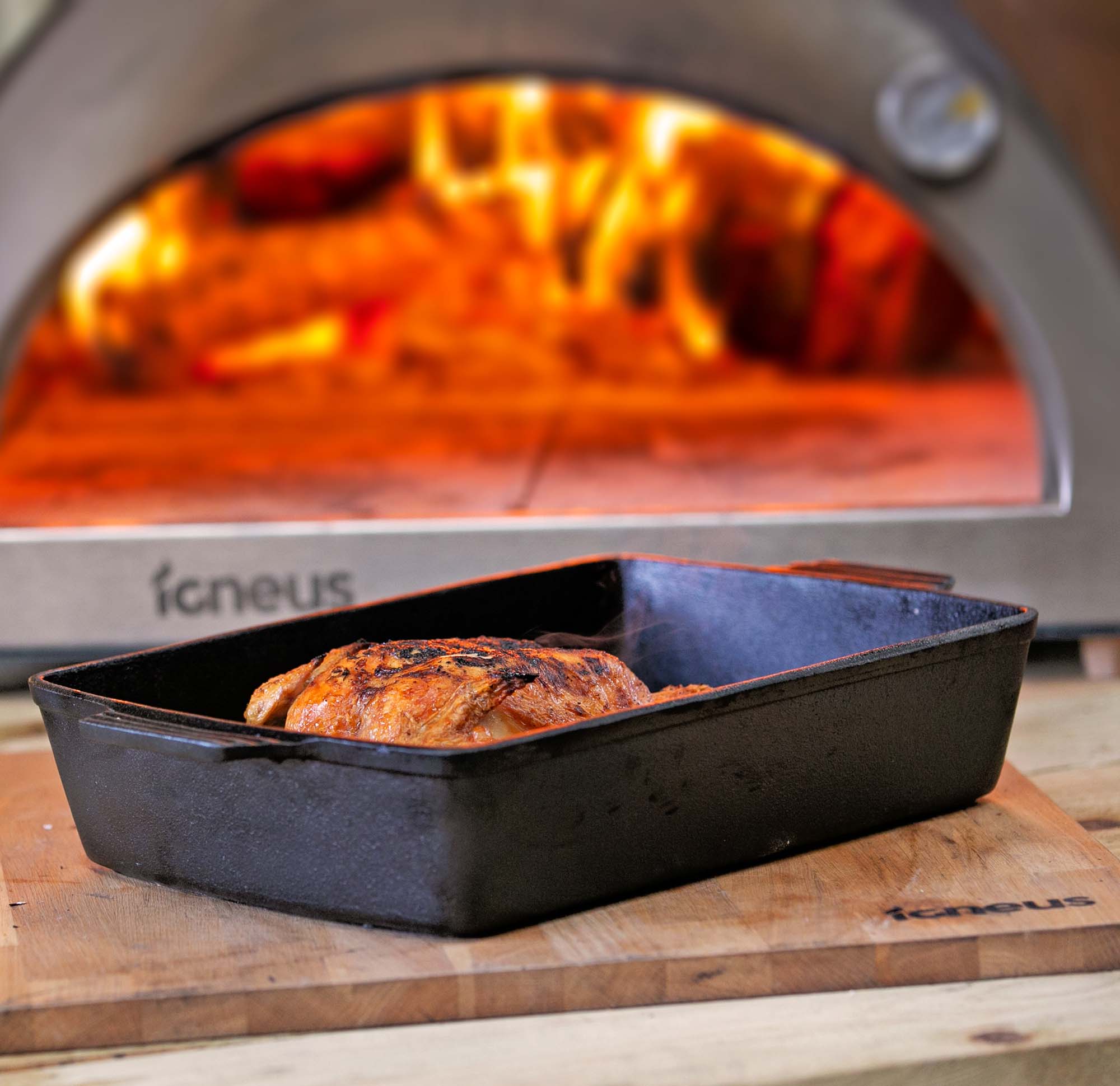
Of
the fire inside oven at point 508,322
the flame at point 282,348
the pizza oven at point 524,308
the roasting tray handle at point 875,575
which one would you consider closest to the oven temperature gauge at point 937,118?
the pizza oven at point 524,308

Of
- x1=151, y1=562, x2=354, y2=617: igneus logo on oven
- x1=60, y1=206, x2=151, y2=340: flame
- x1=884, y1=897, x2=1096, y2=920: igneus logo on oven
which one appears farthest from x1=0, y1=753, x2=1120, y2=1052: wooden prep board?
x1=60, y1=206, x2=151, y2=340: flame

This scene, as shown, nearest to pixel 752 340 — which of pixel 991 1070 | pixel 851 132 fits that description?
pixel 851 132

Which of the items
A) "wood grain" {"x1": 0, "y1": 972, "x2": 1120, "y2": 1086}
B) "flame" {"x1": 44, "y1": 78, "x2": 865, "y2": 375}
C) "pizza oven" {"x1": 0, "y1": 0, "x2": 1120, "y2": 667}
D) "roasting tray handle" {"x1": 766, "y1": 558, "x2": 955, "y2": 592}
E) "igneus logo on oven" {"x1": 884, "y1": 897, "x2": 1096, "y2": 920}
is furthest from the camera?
"flame" {"x1": 44, "y1": 78, "x2": 865, "y2": 375}

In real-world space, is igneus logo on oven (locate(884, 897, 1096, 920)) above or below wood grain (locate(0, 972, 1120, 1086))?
above

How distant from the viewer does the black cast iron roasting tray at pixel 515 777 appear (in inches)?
30.5

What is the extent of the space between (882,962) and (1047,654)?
86 cm

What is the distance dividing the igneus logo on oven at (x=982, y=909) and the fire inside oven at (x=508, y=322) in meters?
0.73

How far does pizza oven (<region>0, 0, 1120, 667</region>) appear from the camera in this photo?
1.39m

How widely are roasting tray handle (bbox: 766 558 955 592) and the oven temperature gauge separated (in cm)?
44

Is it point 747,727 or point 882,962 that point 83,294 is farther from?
point 882,962

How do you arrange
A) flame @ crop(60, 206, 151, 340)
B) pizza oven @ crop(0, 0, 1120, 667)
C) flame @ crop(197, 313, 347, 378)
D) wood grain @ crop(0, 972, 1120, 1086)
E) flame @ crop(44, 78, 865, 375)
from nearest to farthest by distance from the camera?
wood grain @ crop(0, 972, 1120, 1086) < pizza oven @ crop(0, 0, 1120, 667) < flame @ crop(60, 206, 151, 340) < flame @ crop(44, 78, 865, 375) < flame @ crop(197, 313, 347, 378)

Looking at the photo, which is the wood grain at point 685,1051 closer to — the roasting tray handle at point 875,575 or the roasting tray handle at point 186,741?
the roasting tray handle at point 186,741

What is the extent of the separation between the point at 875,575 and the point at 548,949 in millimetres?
441

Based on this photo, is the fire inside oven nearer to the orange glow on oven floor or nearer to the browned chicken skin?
the orange glow on oven floor
